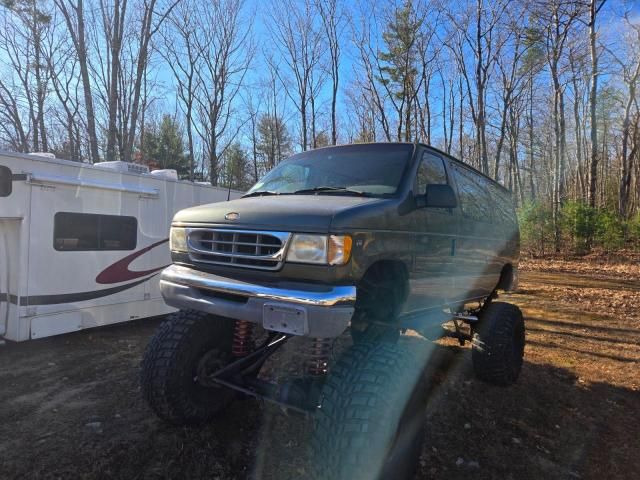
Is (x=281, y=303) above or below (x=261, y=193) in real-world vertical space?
below

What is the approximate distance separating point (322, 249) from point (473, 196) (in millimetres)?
2699

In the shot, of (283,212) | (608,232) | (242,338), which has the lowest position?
(242,338)

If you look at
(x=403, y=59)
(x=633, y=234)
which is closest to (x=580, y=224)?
(x=633, y=234)

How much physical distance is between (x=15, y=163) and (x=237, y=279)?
4390mm

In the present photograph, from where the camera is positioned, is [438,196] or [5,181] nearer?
[438,196]

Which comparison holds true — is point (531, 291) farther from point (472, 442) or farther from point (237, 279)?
point (237, 279)

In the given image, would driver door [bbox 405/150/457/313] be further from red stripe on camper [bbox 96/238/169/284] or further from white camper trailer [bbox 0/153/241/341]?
red stripe on camper [bbox 96/238/169/284]

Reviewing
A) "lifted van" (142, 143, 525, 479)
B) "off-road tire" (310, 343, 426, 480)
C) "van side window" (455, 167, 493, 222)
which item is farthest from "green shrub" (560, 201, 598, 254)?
"off-road tire" (310, 343, 426, 480)

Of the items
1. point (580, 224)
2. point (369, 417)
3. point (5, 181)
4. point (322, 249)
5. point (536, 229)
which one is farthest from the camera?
point (536, 229)

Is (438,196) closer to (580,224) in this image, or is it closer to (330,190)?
(330,190)

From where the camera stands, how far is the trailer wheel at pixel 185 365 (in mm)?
3090

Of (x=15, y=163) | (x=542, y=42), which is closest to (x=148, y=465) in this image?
(x=15, y=163)

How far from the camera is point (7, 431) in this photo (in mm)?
3359

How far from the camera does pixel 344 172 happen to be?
3400 mm
